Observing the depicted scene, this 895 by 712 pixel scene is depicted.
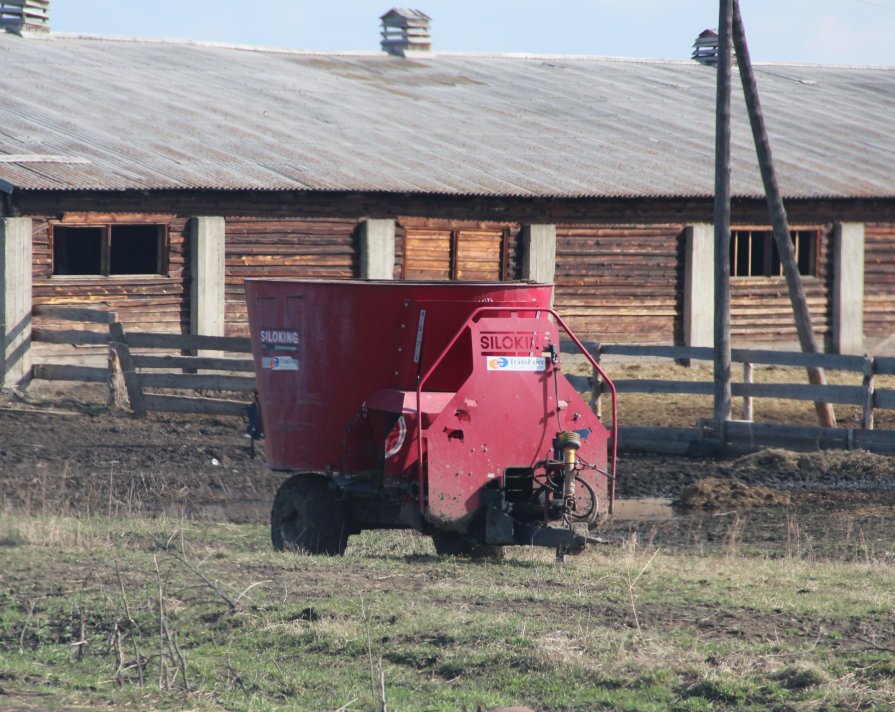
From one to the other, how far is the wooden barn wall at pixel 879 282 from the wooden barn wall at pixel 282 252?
1047 cm

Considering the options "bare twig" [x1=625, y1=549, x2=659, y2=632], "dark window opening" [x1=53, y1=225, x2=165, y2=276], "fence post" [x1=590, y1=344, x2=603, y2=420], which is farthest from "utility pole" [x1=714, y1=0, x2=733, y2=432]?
"dark window opening" [x1=53, y1=225, x2=165, y2=276]

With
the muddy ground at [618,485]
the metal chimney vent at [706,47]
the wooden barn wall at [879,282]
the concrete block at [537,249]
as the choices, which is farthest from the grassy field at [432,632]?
the metal chimney vent at [706,47]

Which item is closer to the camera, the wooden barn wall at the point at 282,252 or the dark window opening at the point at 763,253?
the wooden barn wall at the point at 282,252

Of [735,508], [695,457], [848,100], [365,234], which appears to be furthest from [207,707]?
[848,100]

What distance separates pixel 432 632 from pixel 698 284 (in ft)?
61.7

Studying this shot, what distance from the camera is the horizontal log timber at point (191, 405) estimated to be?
17.3 meters

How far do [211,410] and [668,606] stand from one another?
1086cm

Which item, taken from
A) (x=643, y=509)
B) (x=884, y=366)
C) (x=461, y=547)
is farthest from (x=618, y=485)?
(x=461, y=547)

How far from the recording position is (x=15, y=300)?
63.1 feet

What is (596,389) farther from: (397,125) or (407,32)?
(407,32)

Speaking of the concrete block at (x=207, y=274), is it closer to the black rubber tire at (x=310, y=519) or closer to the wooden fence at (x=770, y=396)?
the wooden fence at (x=770, y=396)

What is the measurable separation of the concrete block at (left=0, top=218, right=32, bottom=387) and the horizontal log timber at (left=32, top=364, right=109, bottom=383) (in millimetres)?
218

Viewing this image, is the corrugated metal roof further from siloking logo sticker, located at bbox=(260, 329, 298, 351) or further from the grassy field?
the grassy field

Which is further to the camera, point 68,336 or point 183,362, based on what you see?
point 68,336
